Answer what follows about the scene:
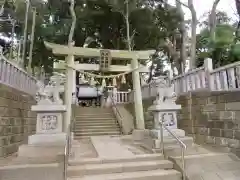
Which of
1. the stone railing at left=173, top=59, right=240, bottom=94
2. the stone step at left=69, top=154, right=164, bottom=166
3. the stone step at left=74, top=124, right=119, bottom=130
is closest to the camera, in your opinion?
the stone step at left=69, top=154, right=164, bottom=166

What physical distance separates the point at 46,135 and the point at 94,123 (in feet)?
17.8

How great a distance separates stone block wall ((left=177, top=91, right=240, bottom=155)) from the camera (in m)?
5.60

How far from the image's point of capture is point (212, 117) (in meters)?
6.48

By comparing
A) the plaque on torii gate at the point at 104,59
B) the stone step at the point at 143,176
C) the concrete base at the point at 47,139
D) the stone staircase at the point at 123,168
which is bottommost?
the stone step at the point at 143,176

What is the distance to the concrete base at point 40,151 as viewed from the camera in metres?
5.02

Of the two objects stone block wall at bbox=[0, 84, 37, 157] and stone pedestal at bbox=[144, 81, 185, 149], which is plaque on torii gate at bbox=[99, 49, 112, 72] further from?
stone pedestal at bbox=[144, 81, 185, 149]

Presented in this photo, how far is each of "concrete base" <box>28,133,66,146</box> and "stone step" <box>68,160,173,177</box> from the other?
109 cm

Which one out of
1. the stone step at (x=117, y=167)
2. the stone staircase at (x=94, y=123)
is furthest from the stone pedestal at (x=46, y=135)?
the stone staircase at (x=94, y=123)

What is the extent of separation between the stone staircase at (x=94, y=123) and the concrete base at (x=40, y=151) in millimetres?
4046

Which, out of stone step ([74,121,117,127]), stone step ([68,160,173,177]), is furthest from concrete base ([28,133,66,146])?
stone step ([74,121,117,127])

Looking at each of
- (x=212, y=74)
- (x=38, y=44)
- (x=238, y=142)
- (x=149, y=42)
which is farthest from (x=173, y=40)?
(x=238, y=142)

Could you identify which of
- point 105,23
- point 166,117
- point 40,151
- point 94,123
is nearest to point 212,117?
point 166,117

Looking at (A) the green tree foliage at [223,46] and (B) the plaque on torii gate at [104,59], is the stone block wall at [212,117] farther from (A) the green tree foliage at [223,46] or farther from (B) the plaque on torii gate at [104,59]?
(B) the plaque on torii gate at [104,59]

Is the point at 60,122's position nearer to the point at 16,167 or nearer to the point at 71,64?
the point at 16,167
